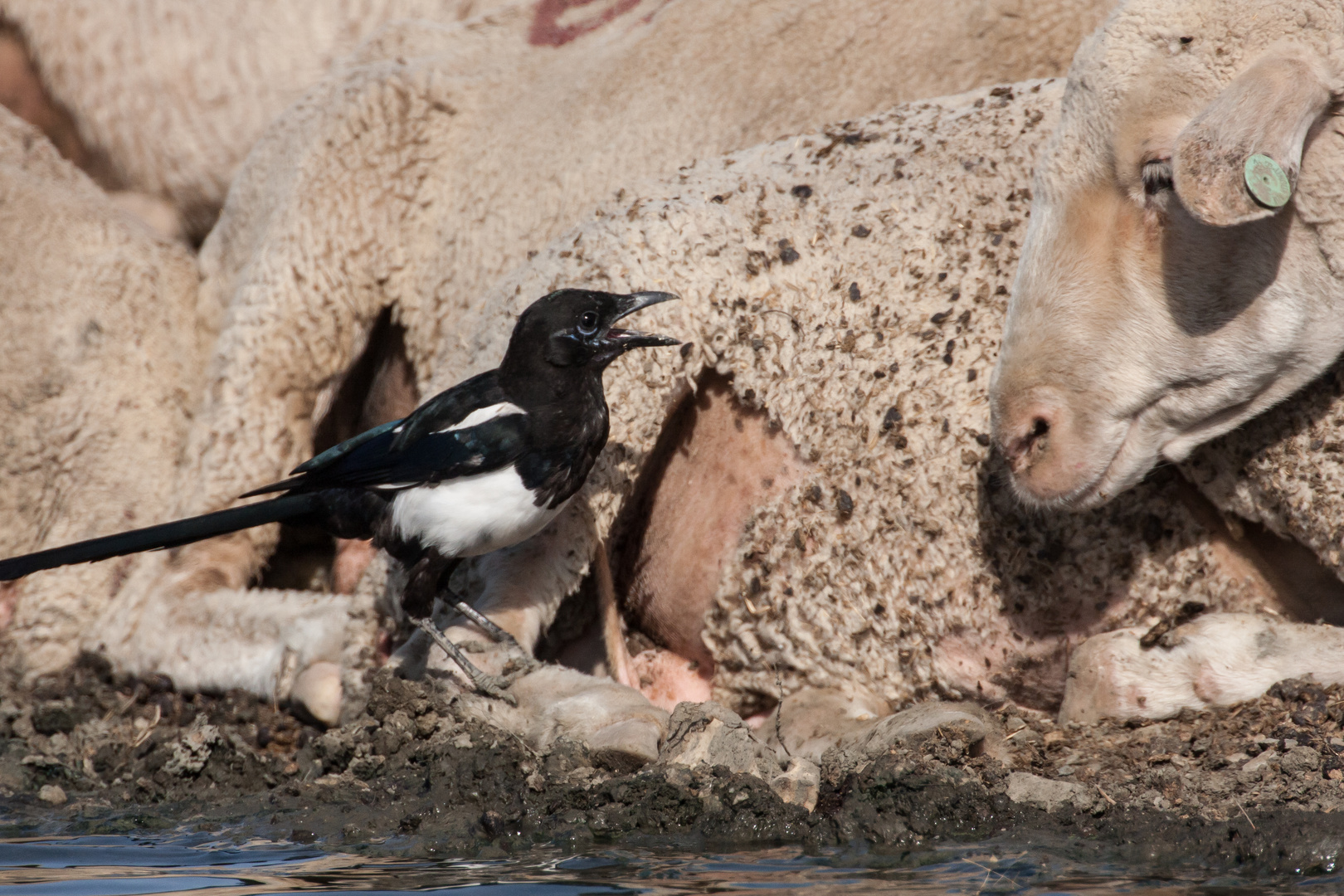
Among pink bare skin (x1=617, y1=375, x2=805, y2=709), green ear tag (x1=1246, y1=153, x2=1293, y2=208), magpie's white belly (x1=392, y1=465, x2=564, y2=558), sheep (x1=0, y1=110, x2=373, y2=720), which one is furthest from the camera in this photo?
sheep (x1=0, y1=110, x2=373, y2=720)

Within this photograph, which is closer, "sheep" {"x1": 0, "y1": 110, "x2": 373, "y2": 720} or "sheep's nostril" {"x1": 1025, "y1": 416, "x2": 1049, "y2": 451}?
"sheep's nostril" {"x1": 1025, "y1": 416, "x2": 1049, "y2": 451}

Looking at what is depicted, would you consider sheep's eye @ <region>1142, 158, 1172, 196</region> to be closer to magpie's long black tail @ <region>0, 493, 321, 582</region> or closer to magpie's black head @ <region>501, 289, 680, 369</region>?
magpie's black head @ <region>501, 289, 680, 369</region>

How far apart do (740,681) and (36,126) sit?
4.43 meters

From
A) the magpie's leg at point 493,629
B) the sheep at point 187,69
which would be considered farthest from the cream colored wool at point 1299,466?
the sheep at point 187,69

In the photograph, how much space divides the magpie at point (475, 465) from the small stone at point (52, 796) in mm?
506

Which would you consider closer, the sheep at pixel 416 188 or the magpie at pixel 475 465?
the magpie at pixel 475 465

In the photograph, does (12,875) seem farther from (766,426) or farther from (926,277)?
(926,277)

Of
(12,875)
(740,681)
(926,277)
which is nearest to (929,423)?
(926,277)

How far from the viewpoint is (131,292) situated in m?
5.60

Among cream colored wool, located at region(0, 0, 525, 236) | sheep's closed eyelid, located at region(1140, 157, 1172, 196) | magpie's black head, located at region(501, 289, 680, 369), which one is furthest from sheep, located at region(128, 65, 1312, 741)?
cream colored wool, located at region(0, 0, 525, 236)

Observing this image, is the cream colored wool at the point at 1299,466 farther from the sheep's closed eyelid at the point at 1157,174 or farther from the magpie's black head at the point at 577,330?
the magpie's black head at the point at 577,330

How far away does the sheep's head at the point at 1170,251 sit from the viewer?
2824 millimetres

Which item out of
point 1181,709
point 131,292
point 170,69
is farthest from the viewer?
point 170,69

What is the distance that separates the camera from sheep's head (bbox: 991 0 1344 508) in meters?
2.82
